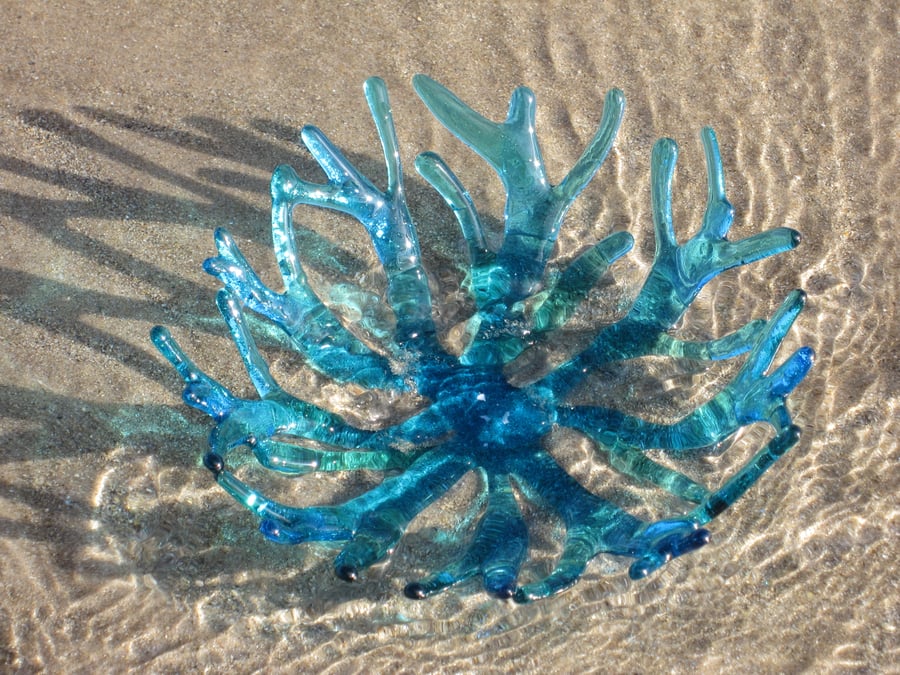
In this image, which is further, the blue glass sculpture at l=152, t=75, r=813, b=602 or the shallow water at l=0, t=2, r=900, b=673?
the shallow water at l=0, t=2, r=900, b=673

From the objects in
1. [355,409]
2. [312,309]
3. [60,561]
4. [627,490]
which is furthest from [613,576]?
[60,561]

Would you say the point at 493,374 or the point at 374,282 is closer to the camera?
the point at 493,374

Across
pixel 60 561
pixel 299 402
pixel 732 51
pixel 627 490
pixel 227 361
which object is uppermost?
pixel 732 51

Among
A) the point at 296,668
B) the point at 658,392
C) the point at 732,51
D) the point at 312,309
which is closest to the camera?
the point at 296,668

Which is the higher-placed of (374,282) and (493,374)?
(374,282)

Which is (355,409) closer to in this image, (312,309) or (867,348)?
(312,309)
